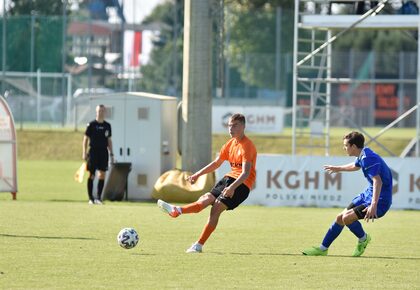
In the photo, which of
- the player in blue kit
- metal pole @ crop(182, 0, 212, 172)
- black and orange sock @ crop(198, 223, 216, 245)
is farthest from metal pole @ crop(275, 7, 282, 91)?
black and orange sock @ crop(198, 223, 216, 245)

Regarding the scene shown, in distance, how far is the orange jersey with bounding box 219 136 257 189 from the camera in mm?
13984

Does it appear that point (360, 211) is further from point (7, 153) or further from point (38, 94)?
point (38, 94)

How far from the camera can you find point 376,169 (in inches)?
527

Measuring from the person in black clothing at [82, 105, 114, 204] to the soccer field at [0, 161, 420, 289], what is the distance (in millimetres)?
789

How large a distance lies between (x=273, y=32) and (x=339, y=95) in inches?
508

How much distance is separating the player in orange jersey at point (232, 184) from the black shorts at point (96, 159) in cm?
841

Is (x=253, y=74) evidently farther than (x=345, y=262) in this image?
Yes

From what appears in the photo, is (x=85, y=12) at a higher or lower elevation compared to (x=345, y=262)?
higher

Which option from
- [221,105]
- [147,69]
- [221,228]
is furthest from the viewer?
[147,69]

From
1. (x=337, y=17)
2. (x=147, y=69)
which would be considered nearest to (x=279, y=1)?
(x=147, y=69)

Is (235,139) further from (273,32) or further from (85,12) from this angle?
(85,12)

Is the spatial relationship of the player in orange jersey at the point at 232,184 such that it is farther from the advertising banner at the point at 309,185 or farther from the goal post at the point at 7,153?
the goal post at the point at 7,153

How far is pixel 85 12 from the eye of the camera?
192 feet

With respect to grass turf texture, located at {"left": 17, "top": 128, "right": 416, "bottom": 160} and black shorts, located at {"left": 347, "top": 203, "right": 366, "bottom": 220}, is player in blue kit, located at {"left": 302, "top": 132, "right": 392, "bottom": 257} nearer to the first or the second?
black shorts, located at {"left": 347, "top": 203, "right": 366, "bottom": 220}
